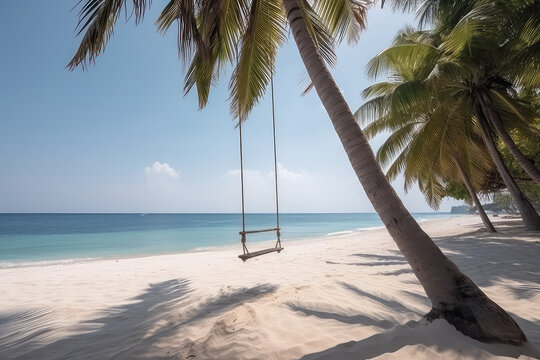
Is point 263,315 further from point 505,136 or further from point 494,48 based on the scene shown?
point 505,136

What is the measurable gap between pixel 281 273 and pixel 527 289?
158 inches

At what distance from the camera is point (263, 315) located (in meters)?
2.91

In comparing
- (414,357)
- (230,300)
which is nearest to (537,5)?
(414,357)

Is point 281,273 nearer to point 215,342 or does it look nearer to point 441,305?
point 215,342

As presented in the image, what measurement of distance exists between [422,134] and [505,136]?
2.32 meters

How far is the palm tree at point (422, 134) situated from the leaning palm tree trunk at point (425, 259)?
16.5 feet

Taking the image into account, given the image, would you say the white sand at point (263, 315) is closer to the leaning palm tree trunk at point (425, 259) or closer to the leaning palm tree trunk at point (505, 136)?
the leaning palm tree trunk at point (425, 259)

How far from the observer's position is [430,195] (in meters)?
12.5

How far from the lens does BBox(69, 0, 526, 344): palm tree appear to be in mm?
2023

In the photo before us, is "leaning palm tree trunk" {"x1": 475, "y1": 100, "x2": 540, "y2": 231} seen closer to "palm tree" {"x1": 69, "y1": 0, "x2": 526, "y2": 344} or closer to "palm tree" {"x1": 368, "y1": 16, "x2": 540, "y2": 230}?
"palm tree" {"x1": 368, "y1": 16, "x2": 540, "y2": 230}

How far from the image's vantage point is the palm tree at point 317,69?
2023 mm

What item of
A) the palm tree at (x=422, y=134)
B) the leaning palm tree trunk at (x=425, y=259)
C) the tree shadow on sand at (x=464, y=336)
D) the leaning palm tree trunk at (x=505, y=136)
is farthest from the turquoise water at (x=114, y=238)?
the leaning palm tree trunk at (x=505, y=136)

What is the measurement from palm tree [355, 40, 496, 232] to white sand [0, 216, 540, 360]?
446 cm

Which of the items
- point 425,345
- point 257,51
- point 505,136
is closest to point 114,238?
point 257,51
